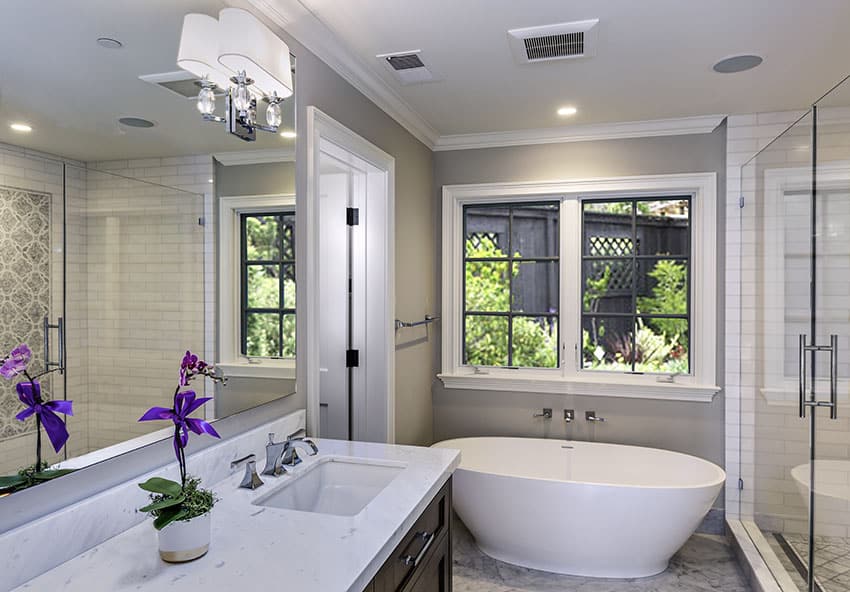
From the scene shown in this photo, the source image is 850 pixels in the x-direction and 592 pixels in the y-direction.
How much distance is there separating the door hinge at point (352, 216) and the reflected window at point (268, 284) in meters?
0.98

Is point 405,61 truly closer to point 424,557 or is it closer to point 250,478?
point 250,478

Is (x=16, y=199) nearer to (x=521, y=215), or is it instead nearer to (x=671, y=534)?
(x=671, y=534)

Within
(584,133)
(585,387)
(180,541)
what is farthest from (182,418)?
(584,133)

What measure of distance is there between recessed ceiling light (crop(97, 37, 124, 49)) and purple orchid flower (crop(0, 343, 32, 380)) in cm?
74

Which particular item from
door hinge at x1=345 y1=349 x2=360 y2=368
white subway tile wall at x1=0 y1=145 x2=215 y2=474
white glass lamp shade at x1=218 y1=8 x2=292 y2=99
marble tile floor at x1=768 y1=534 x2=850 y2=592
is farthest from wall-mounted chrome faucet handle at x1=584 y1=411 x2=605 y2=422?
white glass lamp shade at x1=218 y1=8 x2=292 y2=99

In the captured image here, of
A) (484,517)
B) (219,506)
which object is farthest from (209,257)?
(484,517)

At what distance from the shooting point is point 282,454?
70.2 inches

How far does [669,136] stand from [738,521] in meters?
2.34

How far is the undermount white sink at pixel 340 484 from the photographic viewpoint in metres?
1.76

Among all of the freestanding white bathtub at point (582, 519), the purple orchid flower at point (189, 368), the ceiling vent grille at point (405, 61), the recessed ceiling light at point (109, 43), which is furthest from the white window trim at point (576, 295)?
the recessed ceiling light at point (109, 43)

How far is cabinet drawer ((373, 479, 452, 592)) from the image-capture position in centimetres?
137

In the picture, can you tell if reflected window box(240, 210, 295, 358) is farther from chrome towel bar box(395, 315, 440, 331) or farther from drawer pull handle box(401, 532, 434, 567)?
chrome towel bar box(395, 315, 440, 331)

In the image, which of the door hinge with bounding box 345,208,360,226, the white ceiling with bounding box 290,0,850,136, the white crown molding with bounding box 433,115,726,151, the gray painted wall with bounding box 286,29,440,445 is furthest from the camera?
the white crown molding with bounding box 433,115,726,151

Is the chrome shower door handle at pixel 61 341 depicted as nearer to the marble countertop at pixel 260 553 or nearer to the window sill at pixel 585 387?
the marble countertop at pixel 260 553
